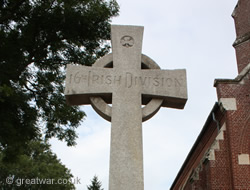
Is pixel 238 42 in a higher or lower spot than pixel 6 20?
higher

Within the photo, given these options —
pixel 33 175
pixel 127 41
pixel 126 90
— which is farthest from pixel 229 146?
pixel 33 175

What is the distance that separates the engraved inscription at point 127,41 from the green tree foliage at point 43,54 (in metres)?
5.13

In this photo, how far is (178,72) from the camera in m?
4.70

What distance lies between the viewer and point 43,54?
437 inches

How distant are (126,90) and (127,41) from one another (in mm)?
785

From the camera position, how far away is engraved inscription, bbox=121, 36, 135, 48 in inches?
187

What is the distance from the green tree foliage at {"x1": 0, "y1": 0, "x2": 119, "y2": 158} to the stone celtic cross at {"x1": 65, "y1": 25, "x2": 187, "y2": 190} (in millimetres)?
5045

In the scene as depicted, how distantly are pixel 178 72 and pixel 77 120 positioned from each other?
7.82m

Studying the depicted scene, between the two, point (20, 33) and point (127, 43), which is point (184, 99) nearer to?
point (127, 43)

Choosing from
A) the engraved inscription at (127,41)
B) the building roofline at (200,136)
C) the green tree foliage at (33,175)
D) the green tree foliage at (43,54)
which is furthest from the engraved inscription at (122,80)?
the green tree foliage at (33,175)

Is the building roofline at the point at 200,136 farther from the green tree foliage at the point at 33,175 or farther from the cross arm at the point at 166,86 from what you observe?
the cross arm at the point at 166,86

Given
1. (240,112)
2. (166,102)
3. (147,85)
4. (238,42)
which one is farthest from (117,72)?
(238,42)

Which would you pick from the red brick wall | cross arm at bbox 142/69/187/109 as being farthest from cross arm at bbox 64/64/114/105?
the red brick wall

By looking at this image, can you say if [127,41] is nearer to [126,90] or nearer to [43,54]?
[126,90]
